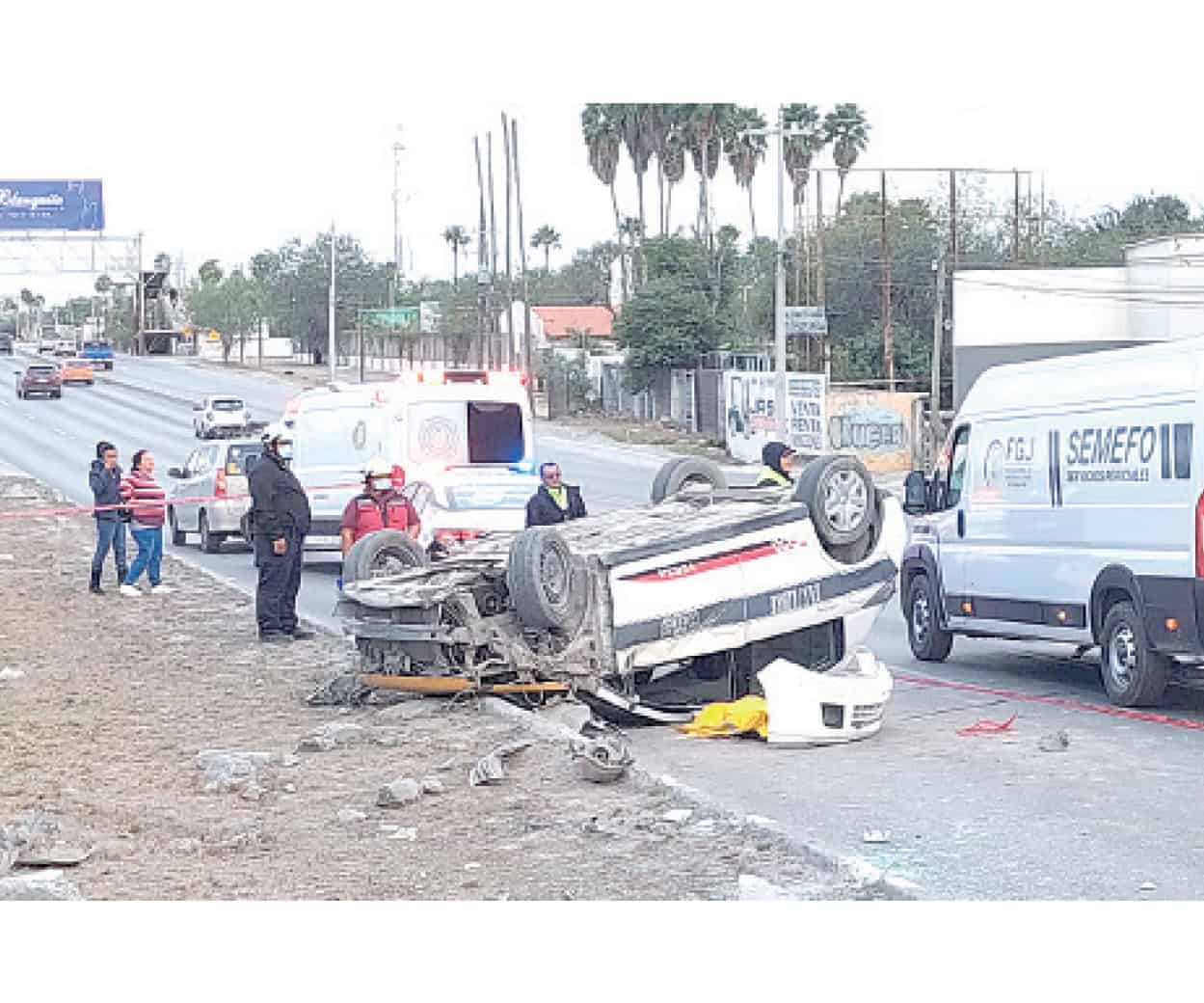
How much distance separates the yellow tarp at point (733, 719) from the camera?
449 inches

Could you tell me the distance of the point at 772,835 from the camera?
809cm

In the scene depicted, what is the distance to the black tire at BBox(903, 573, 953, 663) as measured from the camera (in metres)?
15.9

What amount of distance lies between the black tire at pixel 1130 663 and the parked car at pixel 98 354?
228 feet

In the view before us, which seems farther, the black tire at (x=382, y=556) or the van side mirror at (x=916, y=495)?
the van side mirror at (x=916, y=495)

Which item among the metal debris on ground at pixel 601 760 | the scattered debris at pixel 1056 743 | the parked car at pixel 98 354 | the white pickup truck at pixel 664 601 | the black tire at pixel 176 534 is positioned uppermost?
the parked car at pixel 98 354

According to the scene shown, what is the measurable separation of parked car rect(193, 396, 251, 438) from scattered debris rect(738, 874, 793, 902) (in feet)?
144

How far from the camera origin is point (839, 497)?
489 inches

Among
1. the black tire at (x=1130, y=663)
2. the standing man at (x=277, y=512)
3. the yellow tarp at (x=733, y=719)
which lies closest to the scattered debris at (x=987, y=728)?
the black tire at (x=1130, y=663)

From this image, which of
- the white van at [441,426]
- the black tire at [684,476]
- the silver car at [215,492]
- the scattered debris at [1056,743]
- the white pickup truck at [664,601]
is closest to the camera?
the scattered debris at [1056,743]

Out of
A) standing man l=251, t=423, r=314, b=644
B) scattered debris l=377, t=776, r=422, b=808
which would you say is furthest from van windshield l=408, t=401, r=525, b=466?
scattered debris l=377, t=776, r=422, b=808

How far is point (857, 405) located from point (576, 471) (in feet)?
27.4

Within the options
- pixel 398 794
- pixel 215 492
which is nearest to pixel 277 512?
pixel 398 794

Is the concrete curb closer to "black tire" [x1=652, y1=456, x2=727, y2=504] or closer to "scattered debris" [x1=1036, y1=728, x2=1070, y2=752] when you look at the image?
"scattered debris" [x1=1036, y1=728, x2=1070, y2=752]

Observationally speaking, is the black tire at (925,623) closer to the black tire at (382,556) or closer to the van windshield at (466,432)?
the black tire at (382,556)
